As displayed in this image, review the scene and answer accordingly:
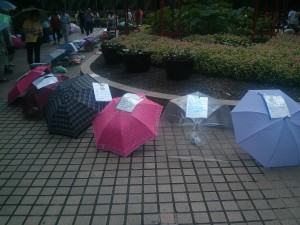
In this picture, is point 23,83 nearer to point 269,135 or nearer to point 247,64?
point 247,64

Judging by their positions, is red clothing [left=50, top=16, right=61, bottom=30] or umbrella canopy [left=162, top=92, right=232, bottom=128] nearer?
umbrella canopy [left=162, top=92, right=232, bottom=128]

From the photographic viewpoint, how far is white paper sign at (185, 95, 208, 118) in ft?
14.9

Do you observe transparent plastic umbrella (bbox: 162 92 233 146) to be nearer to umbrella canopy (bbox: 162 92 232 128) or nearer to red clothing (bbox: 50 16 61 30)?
umbrella canopy (bbox: 162 92 232 128)

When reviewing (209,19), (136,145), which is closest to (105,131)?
(136,145)

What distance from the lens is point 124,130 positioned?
407 centimetres

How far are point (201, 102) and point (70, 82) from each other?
2190 millimetres

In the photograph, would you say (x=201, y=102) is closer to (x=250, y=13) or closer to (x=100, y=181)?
(x=100, y=181)

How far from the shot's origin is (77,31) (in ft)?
79.8

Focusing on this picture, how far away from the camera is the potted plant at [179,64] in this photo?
6.06 metres

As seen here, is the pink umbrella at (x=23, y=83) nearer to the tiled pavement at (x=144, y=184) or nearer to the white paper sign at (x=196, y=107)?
the tiled pavement at (x=144, y=184)

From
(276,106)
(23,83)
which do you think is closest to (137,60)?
(23,83)

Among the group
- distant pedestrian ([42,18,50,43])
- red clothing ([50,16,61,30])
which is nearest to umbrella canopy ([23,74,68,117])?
distant pedestrian ([42,18,50,43])

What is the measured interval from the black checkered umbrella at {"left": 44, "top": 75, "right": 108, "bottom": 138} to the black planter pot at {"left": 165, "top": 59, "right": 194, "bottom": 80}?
1865mm

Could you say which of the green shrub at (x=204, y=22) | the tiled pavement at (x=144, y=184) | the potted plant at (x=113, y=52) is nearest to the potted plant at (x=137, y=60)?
the potted plant at (x=113, y=52)
